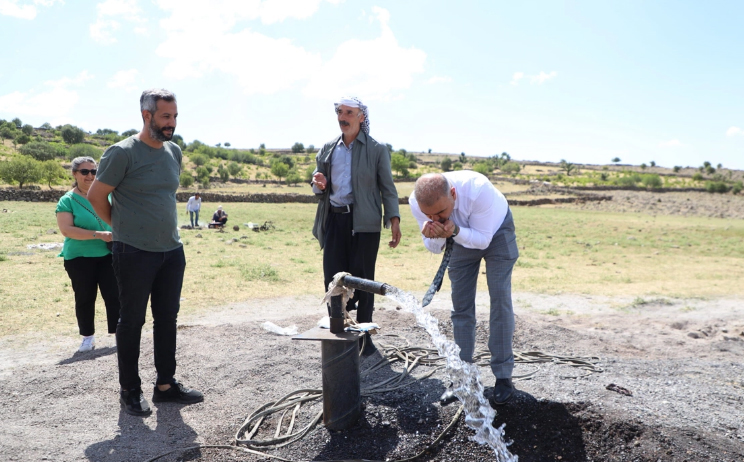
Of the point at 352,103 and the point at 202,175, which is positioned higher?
the point at 352,103

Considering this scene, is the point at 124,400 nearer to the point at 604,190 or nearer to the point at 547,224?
the point at 547,224

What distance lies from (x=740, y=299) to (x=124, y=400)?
28.2 feet

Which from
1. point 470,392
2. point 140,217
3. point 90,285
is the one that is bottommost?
point 470,392

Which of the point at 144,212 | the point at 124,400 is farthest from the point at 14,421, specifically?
the point at 144,212

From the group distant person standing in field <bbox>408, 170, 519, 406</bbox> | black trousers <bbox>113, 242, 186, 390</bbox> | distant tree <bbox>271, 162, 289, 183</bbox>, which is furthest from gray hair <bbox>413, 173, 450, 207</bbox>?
distant tree <bbox>271, 162, 289, 183</bbox>

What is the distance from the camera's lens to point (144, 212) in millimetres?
3400

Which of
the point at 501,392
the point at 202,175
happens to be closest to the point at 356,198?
the point at 501,392

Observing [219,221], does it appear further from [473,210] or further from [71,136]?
[71,136]

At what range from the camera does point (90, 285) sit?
4820mm

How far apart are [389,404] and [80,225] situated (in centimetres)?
317

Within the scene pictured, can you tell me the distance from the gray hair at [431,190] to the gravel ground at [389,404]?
4.33 feet

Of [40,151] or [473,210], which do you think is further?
[40,151]

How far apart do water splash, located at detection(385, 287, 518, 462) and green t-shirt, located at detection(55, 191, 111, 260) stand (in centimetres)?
299

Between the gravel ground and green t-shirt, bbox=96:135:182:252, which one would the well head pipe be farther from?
green t-shirt, bbox=96:135:182:252
